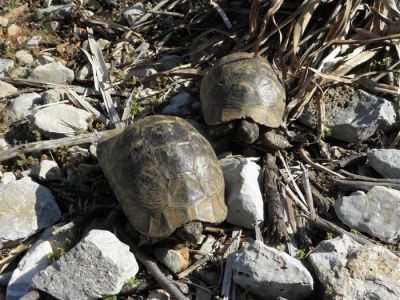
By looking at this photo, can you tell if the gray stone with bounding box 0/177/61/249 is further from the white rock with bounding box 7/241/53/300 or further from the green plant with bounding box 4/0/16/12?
the green plant with bounding box 4/0/16/12

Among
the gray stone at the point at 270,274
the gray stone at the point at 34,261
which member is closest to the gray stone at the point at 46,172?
the gray stone at the point at 34,261

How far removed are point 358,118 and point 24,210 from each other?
3305 mm

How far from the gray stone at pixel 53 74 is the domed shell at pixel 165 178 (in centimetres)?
182

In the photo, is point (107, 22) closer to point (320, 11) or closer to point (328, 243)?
point (320, 11)

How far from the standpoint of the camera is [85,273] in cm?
375

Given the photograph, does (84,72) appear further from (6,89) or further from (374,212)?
(374,212)

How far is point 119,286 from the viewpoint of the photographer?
12.5 feet

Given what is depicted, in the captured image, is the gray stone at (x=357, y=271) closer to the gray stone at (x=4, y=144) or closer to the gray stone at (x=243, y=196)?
the gray stone at (x=243, y=196)

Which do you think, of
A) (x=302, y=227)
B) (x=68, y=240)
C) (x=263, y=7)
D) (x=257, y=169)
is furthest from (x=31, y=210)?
(x=263, y=7)

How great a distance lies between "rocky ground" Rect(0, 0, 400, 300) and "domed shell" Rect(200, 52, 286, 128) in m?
0.16

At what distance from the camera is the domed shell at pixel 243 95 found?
509 cm

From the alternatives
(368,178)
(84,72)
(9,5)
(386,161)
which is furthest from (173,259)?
(9,5)

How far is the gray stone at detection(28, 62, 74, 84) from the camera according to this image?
228 inches

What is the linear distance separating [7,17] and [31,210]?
10.6 ft
